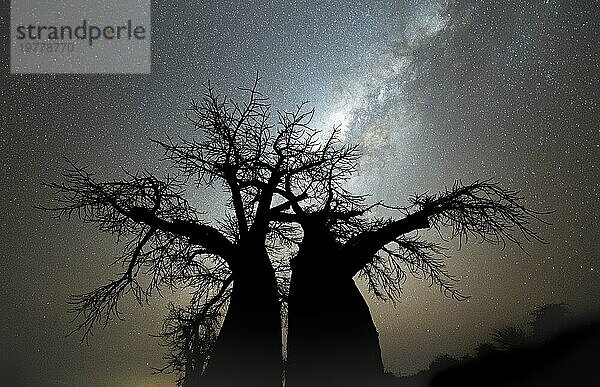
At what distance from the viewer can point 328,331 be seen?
8.10 feet

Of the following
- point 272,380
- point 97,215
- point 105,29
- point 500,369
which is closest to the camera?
point 272,380

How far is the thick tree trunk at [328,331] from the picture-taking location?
245 centimetres

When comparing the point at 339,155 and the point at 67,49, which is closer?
the point at 339,155

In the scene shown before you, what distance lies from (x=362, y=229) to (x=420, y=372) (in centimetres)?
77

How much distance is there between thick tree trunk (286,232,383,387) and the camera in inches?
96.4

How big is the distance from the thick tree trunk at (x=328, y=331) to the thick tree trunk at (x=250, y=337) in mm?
72

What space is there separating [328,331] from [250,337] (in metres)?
0.29

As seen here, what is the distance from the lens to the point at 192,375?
274 centimetres

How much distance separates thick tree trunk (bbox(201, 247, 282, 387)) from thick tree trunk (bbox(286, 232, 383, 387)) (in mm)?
72

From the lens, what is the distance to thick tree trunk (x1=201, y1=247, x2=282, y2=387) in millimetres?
2430

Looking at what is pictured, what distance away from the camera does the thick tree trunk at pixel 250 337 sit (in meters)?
2.43

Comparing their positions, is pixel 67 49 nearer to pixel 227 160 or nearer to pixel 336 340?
pixel 227 160

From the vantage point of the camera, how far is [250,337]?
2451 millimetres

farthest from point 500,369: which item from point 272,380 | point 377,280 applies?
point 272,380
